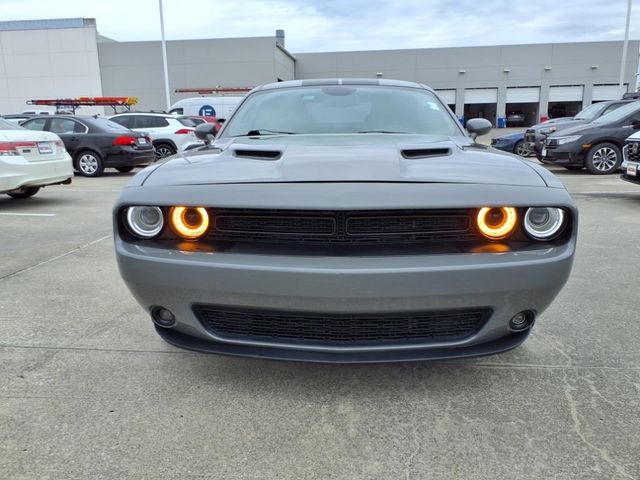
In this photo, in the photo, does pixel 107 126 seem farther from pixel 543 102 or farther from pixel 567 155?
pixel 543 102

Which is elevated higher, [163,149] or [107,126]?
[107,126]

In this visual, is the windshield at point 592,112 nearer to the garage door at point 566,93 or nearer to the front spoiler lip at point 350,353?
the front spoiler lip at point 350,353

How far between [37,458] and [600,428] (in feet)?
7.11

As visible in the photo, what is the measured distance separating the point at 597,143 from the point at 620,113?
0.85m

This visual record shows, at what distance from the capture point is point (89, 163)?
11570mm

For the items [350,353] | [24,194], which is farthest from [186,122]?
[350,353]

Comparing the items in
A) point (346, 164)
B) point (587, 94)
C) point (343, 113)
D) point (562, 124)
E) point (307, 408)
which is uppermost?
point (343, 113)

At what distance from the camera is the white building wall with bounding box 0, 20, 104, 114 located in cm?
3303

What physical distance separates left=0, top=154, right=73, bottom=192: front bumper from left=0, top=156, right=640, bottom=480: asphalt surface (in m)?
3.98

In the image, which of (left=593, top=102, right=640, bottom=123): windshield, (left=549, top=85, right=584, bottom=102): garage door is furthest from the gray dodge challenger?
(left=549, top=85, right=584, bottom=102): garage door

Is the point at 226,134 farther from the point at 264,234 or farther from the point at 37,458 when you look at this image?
the point at 37,458

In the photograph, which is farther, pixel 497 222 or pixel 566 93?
pixel 566 93

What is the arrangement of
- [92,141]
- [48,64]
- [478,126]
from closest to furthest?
[478,126] → [92,141] → [48,64]

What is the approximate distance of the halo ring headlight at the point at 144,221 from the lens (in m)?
2.09
